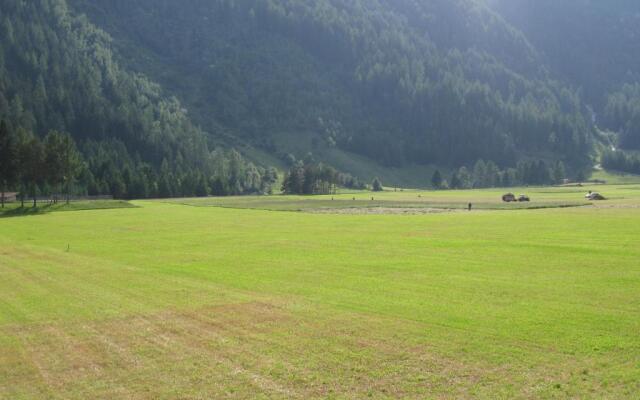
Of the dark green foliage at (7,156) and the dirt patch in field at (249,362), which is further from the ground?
the dark green foliage at (7,156)

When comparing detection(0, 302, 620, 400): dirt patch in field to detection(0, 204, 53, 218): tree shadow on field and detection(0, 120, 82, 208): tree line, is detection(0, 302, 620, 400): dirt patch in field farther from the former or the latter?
detection(0, 120, 82, 208): tree line

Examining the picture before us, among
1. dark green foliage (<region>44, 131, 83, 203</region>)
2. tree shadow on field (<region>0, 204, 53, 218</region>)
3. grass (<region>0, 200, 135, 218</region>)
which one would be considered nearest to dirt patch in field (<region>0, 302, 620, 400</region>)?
tree shadow on field (<region>0, 204, 53, 218</region>)

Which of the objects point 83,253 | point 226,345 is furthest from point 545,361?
point 83,253

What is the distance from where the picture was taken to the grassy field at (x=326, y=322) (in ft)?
57.7

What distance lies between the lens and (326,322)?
24.0 meters

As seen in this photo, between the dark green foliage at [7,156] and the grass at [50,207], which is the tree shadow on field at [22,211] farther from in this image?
the dark green foliage at [7,156]

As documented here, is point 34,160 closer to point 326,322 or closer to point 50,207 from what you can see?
point 50,207

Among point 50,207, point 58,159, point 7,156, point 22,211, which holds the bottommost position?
point 22,211

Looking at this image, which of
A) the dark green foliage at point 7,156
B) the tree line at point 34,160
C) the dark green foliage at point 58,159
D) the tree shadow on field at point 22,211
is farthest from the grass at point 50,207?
the dark green foliage at point 7,156

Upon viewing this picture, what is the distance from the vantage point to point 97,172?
644 feet

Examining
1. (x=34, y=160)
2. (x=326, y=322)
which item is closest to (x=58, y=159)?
(x=34, y=160)

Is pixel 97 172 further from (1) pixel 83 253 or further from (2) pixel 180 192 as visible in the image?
(1) pixel 83 253

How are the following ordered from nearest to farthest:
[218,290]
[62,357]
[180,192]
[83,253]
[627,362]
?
[627,362]
[62,357]
[218,290]
[83,253]
[180,192]

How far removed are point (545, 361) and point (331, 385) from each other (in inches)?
266
